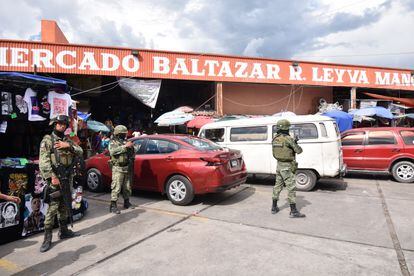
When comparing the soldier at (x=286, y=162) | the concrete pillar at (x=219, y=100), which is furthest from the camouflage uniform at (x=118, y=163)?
the concrete pillar at (x=219, y=100)

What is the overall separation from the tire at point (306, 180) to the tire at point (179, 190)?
3371mm

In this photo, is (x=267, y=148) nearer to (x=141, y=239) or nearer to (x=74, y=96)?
(x=141, y=239)

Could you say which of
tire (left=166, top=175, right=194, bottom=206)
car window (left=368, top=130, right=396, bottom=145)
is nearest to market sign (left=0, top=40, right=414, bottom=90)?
car window (left=368, top=130, right=396, bottom=145)

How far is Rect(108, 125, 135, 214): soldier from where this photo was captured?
20.3 feet

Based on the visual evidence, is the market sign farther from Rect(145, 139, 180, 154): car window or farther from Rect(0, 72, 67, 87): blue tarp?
Rect(0, 72, 67, 87): blue tarp

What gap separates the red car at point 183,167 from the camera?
6406mm

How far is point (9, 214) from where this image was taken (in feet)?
15.5

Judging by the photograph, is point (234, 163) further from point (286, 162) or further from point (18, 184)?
point (18, 184)

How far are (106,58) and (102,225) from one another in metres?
10.4

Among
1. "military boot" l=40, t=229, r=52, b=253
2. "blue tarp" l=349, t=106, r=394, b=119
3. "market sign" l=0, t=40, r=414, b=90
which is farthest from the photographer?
"blue tarp" l=349, t=106, r=394, b=119

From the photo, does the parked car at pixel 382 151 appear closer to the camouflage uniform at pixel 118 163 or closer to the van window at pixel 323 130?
the van window at pixel 323 130

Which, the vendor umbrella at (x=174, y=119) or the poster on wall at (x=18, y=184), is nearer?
the poster on wall at (x=18, y=184)

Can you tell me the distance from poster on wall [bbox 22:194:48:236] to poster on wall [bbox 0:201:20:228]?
150mm

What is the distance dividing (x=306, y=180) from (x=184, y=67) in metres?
9.03
